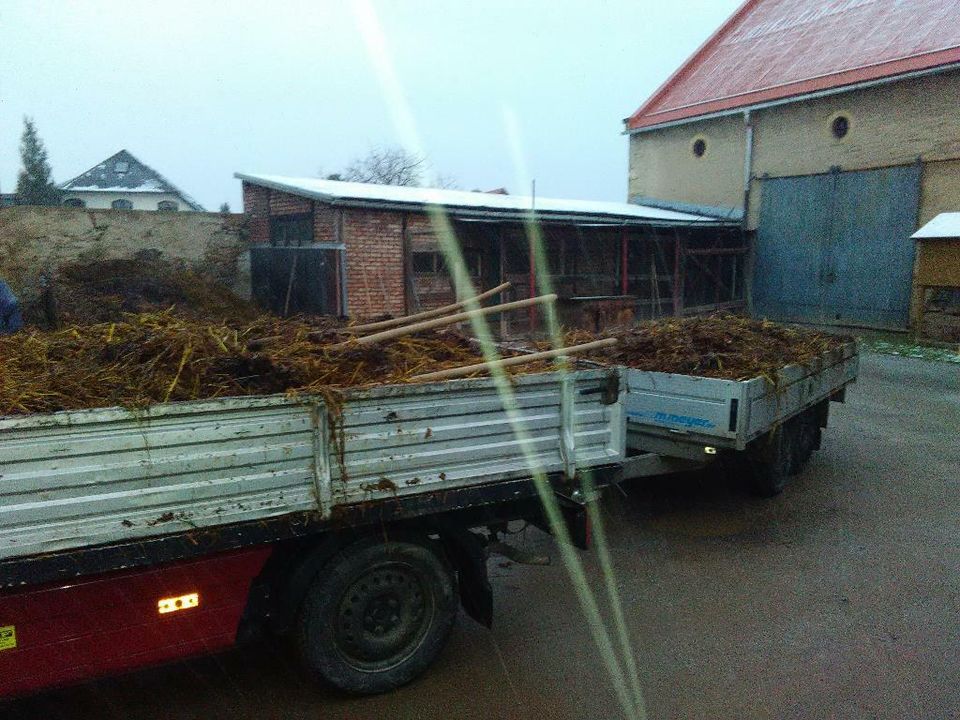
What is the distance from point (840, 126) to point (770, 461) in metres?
16.5

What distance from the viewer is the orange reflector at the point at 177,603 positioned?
3125mm

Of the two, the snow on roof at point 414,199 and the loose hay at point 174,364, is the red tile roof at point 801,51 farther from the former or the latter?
the loose hay at point 174,364

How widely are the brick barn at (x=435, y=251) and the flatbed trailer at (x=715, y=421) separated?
7.08m

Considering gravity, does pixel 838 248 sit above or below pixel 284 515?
above

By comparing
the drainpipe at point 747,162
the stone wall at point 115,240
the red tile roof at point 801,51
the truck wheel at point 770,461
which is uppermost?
the red tile roof at point 801,51

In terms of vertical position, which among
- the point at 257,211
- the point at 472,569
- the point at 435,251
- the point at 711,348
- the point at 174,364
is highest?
the point at 257,211

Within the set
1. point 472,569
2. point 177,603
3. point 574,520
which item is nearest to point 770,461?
point 574,520

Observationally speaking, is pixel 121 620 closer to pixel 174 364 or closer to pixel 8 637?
pixel 8 637

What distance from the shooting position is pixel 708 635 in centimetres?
434

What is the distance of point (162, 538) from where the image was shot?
2945mm

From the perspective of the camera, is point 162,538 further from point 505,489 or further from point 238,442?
point 505,489

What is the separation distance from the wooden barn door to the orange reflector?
1955cm

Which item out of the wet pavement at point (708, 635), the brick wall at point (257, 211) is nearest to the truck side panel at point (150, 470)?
the wet pavement at point (708, 635)

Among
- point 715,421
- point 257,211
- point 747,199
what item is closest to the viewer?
point 715,421
